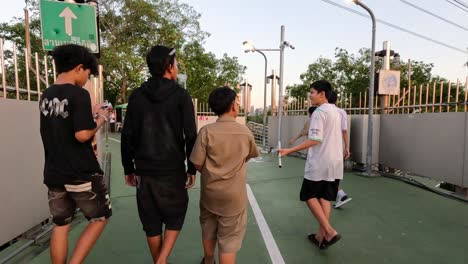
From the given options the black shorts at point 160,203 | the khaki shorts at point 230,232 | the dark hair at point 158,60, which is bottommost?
the khaki shorts at point 230,232

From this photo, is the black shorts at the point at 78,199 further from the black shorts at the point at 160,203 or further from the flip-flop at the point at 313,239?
the flip-flop at the point at 313,239

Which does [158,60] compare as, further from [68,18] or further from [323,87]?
[68,18]

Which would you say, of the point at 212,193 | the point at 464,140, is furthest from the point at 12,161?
the point at 464,140

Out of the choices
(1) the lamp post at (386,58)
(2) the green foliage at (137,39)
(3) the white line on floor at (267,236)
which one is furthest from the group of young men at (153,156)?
(2) the green foliage at (137,39)

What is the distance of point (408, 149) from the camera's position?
6.68 meters

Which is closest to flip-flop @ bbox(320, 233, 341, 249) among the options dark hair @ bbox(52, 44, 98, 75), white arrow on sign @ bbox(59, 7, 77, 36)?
dark hair @ bbox(52, 44, 98, 75)

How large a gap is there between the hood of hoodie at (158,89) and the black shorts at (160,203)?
0.60m

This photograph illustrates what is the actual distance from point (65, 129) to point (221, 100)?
1079 millimetres

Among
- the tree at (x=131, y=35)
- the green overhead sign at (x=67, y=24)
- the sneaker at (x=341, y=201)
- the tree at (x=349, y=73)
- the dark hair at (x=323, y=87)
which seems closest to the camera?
the dark hair at (x=323, y=87)

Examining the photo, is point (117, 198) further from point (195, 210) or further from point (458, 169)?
point (458, 169)

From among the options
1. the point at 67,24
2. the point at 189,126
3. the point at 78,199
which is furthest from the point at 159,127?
the point at 67,24

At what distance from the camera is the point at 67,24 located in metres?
3.75

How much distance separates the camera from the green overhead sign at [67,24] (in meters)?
3.63

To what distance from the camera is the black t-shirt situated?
2.06 meters
